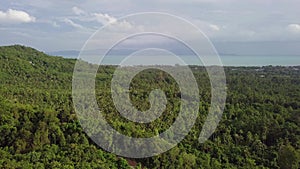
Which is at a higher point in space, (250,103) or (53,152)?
(250,103)

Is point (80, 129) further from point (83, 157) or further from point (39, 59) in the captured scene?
point (39, 59)

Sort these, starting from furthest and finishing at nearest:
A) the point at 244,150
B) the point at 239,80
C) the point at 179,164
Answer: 1. the point at 239,80
2. the point at 244,150
3. the point at 179,164

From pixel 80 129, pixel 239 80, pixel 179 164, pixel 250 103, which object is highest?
pixel 239 80

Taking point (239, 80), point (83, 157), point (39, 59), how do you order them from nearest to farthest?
point (83, 157)
point (239, 80)
point (39, 59)

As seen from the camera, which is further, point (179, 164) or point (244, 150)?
point (244, 150)

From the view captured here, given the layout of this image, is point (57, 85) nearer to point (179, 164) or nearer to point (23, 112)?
point (23, 112)

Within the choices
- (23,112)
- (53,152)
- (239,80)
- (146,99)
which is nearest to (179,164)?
(53,152)

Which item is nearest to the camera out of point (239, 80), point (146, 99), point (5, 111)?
point (5, 111)

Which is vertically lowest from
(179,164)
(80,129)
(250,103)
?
(179,164)

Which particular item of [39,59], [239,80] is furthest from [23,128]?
[39,59]
